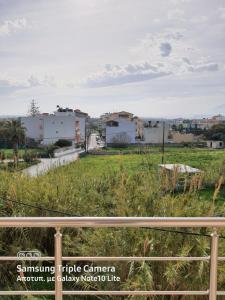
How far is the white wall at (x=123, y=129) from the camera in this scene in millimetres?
45769

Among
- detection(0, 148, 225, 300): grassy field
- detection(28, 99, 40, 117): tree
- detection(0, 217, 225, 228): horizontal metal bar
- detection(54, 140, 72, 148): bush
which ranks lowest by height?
detection(54, 140, 72, 148): bush

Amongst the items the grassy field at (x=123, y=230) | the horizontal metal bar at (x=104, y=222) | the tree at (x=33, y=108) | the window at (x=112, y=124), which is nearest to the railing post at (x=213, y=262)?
the horizontal metal bar at (x=104, y=222)

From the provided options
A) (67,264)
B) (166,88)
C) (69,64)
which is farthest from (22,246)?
(166,88)

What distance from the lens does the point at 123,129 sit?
154 ft

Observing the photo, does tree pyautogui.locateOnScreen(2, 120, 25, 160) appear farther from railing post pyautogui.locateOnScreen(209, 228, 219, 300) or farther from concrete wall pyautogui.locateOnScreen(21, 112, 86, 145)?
railing post pyautogui.locateOnScreen(209, 228, 219, 300)

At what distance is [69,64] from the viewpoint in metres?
5.41

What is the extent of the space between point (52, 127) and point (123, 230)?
43.1 m

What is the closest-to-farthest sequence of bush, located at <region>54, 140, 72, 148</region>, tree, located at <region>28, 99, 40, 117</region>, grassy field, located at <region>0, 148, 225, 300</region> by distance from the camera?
grassy field, located at <region>0, 148, 225, 300</region> < bush, located at <region>54, 140, 72, 148</region> < tree, located at <region>28, 99, 40, 117</region>

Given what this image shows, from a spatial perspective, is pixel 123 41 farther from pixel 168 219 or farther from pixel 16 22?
pixel 168 219

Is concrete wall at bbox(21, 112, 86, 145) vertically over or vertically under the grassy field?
over

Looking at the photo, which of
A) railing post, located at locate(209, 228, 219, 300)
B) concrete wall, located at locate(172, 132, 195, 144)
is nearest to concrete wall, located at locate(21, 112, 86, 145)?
concrete wall, located at locate(172, 132, 195, 144)

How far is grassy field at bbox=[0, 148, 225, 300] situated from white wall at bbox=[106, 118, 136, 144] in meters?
41.3

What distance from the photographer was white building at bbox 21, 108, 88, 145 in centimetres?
4469

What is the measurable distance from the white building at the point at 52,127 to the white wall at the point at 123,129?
4072 mm
